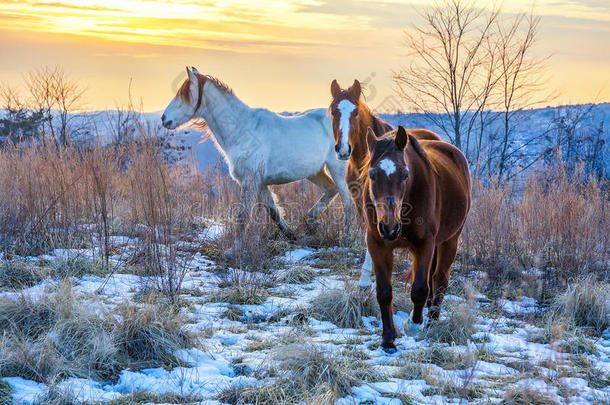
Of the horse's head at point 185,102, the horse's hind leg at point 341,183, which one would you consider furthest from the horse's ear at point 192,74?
the horse's hind leg at point 341,183

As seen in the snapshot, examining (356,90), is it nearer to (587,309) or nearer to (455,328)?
(455,328)

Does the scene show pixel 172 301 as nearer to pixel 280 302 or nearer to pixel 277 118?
pixel 280 302

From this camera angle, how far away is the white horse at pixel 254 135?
313 inches

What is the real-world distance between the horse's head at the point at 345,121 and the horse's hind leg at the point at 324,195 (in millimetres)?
3262

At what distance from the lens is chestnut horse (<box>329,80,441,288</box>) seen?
566 cm

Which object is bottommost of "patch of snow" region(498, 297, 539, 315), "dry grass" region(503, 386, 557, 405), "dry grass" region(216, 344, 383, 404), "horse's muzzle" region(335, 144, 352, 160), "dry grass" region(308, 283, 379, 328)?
"patch of snow" region(498, 297, 539, 315)

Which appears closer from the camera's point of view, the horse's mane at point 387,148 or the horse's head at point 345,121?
the horse's mane at point 387,148

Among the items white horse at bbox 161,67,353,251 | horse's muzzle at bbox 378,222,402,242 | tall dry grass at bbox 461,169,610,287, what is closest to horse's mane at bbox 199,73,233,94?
white horse at bbox 161,67,353,251

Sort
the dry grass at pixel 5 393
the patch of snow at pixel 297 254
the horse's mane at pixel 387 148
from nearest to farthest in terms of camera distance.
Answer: the dry grass at pixel 5 393 < the horse's mane at pixel 387 148 < the patch of snow at pixel 297 254

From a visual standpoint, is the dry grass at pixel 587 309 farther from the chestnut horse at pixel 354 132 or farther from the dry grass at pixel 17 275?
the dry grass at pixel 17 275

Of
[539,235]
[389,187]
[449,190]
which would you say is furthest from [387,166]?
[539,235]

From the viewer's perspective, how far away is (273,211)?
27.5ft

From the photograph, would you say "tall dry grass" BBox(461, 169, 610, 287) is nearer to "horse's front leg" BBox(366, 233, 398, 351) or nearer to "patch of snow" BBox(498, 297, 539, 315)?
"patch of snow" BBox(498, 297, 539, 315)

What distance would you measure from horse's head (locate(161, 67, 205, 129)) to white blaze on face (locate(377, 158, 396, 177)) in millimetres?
4667
